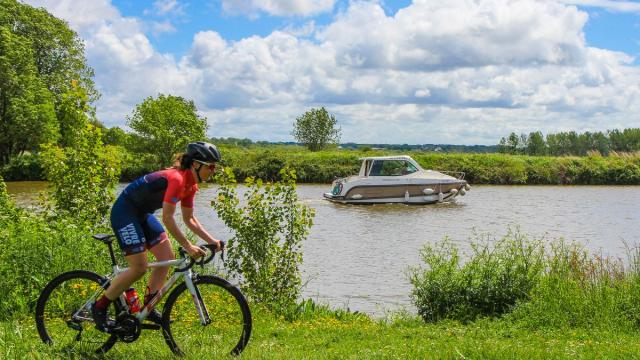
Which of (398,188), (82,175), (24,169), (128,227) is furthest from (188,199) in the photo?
(24,169)

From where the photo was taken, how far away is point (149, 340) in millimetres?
7066

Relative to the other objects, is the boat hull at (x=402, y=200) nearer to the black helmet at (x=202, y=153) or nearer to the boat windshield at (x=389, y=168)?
the boat windshield at (x=389, y=168)

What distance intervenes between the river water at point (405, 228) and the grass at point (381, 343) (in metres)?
3.62

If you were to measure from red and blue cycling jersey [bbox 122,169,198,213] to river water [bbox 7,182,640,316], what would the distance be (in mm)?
7172

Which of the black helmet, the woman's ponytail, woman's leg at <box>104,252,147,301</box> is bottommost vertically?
woman's leg at <box>104,252,147,301</box>

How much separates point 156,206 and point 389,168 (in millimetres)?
34870

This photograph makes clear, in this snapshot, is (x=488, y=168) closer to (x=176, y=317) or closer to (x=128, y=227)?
(x=176, y=317)

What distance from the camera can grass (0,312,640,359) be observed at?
6.49 m

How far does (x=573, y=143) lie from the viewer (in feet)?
352

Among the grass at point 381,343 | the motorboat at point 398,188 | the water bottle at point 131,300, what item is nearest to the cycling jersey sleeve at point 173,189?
the water bottle at point 131,300

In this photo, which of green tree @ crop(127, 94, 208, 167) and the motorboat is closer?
the motorboat

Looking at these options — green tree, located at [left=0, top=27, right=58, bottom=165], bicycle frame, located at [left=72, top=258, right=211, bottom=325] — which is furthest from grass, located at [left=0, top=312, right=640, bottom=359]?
green tree, located at [left=0, top=27, right=58, bottom=165]

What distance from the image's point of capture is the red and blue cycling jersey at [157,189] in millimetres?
5980

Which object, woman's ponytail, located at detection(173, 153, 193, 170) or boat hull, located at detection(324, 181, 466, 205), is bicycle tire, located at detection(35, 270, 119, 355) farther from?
boat hull, located at detection(324, 181, 466, 205)
